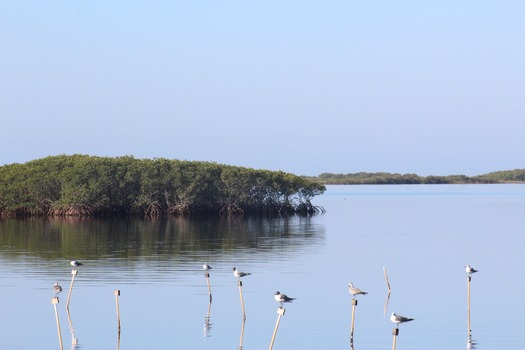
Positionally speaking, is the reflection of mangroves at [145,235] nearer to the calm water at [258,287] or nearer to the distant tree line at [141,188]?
the calm water at [258,287]

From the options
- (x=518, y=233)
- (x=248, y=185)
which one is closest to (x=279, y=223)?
(x=248, y=185)

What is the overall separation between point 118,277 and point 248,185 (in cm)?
4992

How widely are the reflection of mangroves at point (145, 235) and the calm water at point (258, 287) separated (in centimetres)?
12

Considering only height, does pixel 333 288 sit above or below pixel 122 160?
below

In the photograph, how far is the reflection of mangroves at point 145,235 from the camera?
46.4 meters

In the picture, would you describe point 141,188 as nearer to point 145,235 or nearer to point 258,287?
point 145,235

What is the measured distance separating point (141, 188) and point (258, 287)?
4945cm

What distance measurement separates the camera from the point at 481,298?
30.3 metres

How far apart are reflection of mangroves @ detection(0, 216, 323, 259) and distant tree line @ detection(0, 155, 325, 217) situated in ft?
12.6

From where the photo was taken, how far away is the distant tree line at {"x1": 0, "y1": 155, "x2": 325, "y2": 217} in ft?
260

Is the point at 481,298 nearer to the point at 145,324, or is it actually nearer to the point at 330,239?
the point at 145,324

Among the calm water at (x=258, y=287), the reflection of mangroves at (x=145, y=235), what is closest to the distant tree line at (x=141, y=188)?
the reflection of mangroves at (x=145, y=235)

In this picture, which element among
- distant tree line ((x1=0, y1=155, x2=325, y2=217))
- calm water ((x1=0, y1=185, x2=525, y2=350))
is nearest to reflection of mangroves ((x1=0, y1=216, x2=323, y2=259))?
calm water ((x1=0, y1=185, x2=525, y2=350))

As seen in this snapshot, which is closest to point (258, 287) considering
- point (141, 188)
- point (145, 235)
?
point (145, 235)
